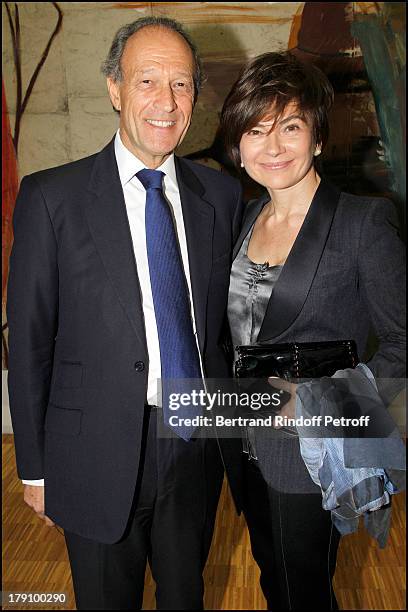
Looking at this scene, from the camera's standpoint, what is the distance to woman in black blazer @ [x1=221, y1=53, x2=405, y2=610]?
5.32ft

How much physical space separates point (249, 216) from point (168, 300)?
1.32 ft

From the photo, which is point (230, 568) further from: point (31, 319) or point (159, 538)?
point (31, 319)

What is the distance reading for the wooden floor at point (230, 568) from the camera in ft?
7.65

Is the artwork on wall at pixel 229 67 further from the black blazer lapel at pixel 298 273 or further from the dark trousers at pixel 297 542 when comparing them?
the dark trousers at pixel 297 542

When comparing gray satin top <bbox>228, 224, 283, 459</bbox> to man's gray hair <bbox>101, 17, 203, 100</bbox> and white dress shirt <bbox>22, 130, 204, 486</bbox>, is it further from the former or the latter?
man's gray hair <bbox>101, 17, 203, 100</bbox>

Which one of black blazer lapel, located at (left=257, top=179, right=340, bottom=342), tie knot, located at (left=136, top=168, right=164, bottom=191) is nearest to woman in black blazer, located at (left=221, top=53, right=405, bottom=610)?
black blazer lapel, located at (left=257, top=179, right=340, bottom=342)

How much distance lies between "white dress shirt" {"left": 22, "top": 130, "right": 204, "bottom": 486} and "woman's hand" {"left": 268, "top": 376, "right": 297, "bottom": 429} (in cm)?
19

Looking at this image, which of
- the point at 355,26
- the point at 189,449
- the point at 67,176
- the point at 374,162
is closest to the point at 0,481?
the point at 189,449

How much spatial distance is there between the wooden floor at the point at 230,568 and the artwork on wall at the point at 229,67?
148 centimetres

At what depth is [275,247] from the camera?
5.71 feet

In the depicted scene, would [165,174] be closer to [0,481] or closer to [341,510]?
[341,510]

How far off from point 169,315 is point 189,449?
1.10 feet

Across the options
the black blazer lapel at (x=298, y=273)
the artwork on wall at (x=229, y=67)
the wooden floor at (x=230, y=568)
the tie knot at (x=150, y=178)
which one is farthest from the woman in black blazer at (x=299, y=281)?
the artwork on wall at (x=229, y=67)

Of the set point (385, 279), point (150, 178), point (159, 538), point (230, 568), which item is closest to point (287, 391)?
point (385, 279)
